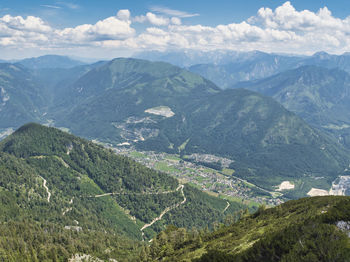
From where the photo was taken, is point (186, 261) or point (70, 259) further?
point (70, 259)

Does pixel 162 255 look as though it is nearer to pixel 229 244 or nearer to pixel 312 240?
pixel 229 244

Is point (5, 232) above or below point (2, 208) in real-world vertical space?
above

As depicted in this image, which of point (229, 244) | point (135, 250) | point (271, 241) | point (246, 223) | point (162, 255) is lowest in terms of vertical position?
point (135, 250)

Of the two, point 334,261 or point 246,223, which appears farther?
point 246,223

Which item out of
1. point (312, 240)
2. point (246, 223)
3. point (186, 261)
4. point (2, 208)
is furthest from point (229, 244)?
point (2, 208)

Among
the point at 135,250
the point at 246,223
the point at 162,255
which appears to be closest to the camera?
the point at 162,255

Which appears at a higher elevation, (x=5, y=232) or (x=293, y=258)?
(x=293, y=258)

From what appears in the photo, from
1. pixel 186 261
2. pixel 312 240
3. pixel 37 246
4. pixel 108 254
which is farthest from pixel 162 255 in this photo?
pixel 312 240

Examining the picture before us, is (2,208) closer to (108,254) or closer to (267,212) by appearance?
(108,254)

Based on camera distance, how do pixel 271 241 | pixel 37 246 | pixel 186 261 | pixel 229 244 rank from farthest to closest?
1. pixel 37 246
2. pixel 229 244
3. pixel 186 261
4. pixel 271 241
